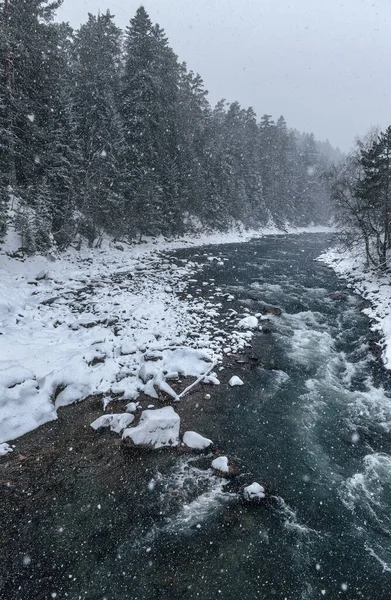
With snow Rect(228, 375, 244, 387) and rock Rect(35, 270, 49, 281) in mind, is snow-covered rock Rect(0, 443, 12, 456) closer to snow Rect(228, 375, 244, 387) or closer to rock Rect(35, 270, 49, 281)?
snow Rect(228, 375, 244, 387)

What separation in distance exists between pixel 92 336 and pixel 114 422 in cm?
412

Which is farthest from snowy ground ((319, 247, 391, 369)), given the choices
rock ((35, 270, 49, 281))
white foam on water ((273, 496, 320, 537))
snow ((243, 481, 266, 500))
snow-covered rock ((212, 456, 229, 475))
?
rock ((35, 270, 49, 281))

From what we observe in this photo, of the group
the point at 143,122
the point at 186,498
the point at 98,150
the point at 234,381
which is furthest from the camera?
the point at 143,122

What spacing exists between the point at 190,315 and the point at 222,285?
20.3ft

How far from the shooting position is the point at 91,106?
22.5 meters

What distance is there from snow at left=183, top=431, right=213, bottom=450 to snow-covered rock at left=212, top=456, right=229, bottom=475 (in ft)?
1.59

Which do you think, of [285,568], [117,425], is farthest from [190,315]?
[285,568]

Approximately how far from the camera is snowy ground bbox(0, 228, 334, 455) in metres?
8.10

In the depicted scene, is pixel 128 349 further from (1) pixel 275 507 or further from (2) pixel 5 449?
Result: (1) pixel 275 507

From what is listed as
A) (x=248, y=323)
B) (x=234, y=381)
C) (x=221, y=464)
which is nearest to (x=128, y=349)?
(x=234, y=381)

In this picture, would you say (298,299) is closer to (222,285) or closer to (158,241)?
(222,285)

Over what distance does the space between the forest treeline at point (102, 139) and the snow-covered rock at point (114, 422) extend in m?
11.7

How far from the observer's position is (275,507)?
19.4 ft

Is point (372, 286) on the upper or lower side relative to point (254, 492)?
upper
